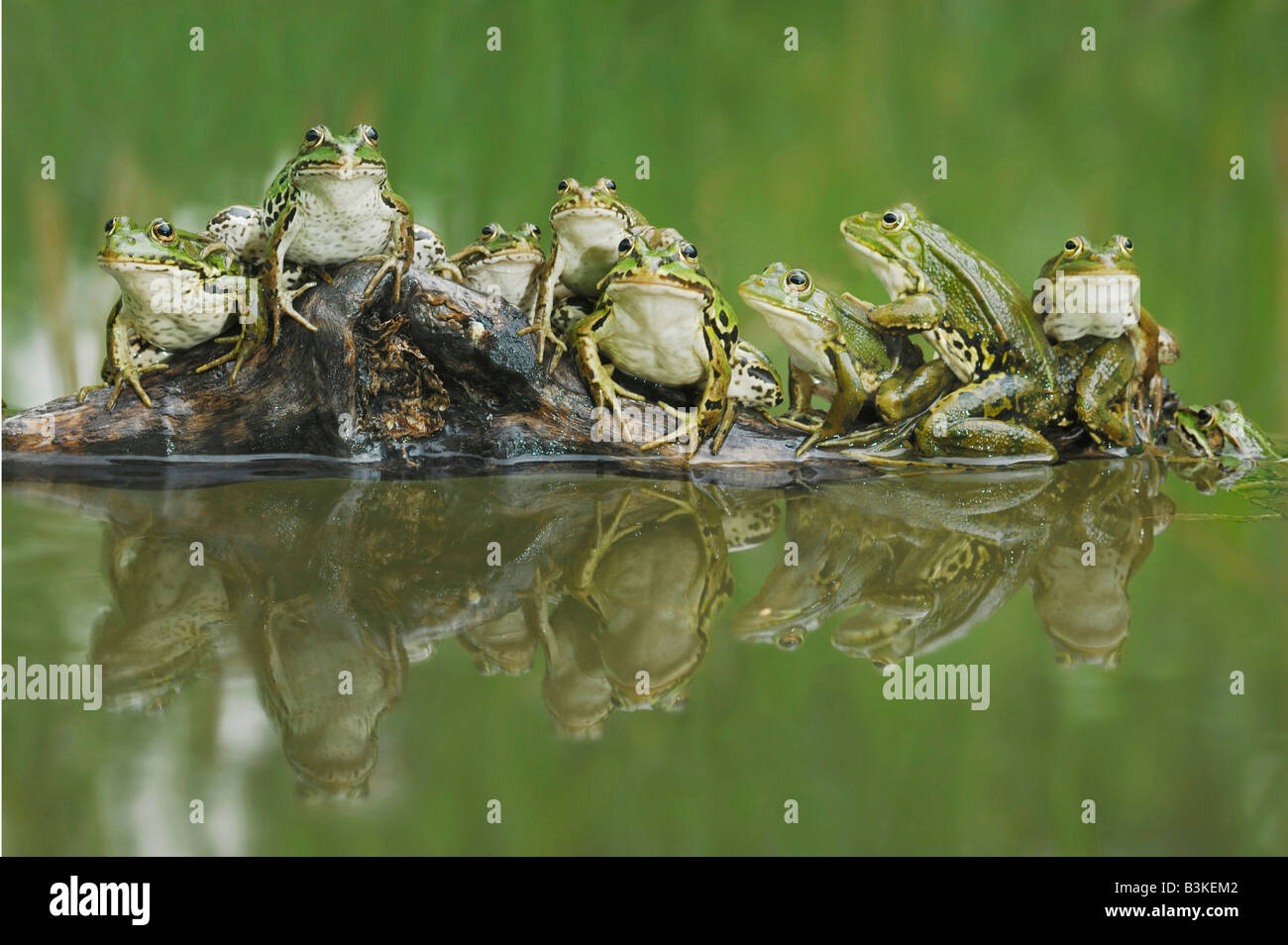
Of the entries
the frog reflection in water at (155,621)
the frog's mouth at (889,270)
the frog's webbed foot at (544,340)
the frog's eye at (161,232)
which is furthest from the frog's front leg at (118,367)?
the frog's mouth at (889,270)

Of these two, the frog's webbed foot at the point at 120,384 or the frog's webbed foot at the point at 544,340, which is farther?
the frog's webbed foot at the point at 544,340

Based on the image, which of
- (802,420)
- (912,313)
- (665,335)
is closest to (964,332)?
(912,313)

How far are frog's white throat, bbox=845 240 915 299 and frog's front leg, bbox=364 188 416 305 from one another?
5.10ft

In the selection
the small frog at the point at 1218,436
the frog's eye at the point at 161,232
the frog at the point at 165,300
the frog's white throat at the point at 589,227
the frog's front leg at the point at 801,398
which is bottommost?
the small frog at the point at 1218,436

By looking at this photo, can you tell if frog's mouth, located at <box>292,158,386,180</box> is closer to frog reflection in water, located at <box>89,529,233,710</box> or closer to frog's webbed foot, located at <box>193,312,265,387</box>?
frog's webbed foot, located at <box>193,312,265,387</box>

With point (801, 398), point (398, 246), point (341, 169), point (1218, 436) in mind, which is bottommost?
point (1218, 436)

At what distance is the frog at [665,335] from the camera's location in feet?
10.6

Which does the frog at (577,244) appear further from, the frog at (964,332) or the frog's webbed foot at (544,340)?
the frog at (964,332)

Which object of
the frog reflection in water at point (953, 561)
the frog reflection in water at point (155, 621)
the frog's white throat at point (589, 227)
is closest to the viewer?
the frog reflection in water at point (155, 621)

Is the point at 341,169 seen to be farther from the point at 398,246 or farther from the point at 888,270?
the point at 888,270

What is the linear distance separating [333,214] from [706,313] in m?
1.24

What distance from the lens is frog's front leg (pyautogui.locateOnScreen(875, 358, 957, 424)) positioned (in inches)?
140

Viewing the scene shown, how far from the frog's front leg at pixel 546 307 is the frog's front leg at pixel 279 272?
727mm

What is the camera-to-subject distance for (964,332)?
351cm
